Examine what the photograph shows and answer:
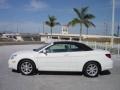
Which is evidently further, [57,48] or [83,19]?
[83,19]

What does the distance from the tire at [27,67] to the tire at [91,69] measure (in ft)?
7.14

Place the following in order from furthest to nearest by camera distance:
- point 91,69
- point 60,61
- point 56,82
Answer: point 91,69 → point 60,61 → point 56,82

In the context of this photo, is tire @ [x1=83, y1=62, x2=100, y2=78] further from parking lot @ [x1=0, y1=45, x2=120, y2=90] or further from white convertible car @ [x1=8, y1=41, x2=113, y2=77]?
parking lot @ [x1=0, y1=45, x2=120, y2=90]

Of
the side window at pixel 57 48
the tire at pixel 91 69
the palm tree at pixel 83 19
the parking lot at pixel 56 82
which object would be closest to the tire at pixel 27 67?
the parking lot at pixel 56 82

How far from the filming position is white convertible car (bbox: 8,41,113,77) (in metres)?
10.7

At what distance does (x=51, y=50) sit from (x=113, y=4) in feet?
67.8

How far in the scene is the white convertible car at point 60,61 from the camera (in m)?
10.7

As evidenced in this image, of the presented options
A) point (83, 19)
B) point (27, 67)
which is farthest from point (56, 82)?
point (83, 19)

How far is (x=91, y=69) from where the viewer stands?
35.6ft

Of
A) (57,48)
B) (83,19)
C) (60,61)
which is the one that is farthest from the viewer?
(83,19)

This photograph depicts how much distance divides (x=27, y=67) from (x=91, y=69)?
8.81ft

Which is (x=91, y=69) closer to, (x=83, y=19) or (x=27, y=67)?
(x=27, y=67)

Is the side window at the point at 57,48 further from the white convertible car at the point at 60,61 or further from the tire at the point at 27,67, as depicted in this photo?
the tire at the point at 27,67

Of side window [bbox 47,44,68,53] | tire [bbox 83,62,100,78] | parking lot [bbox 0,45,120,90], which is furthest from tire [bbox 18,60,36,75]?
tire [bbox 83,62,100,78]
